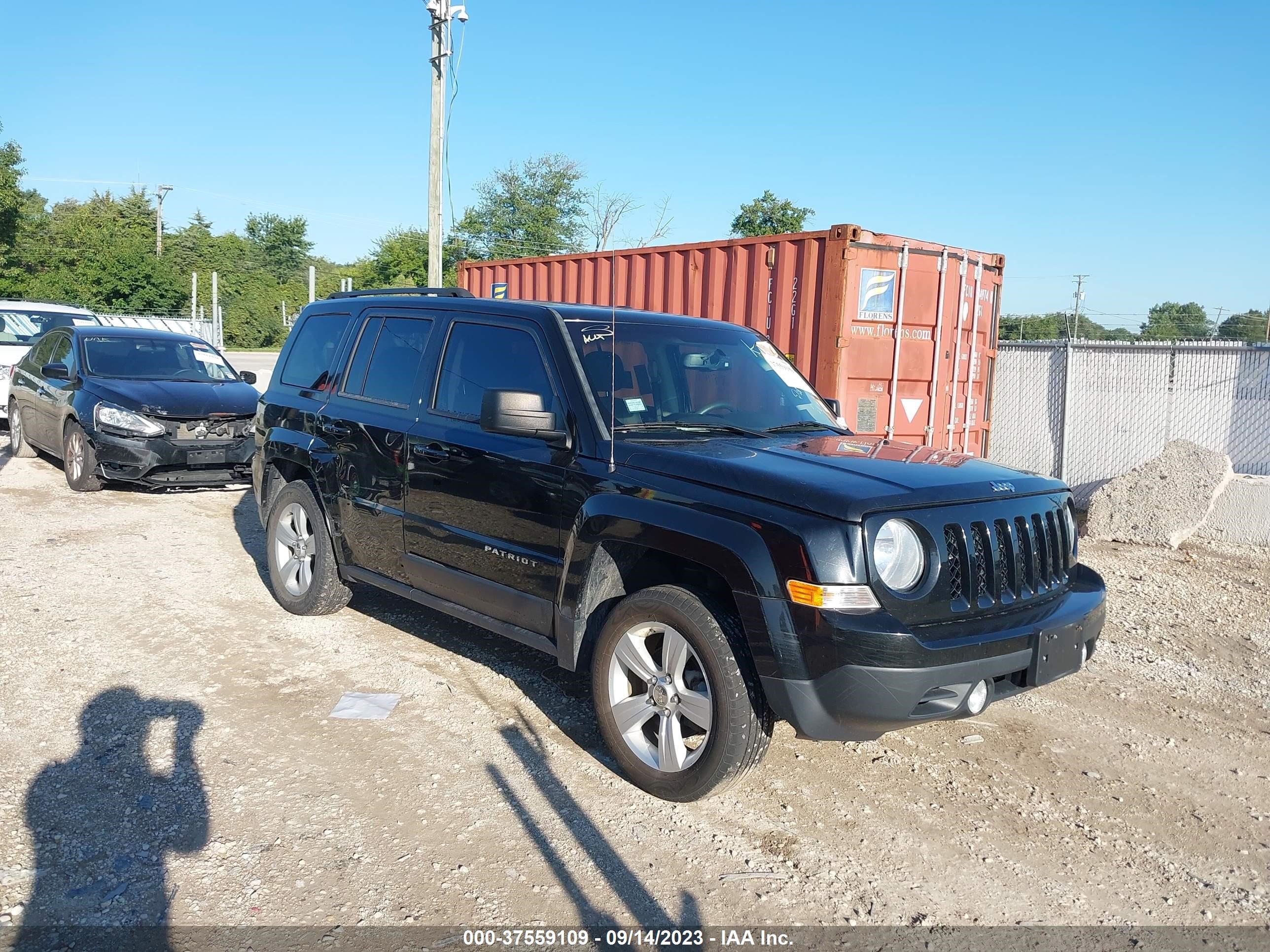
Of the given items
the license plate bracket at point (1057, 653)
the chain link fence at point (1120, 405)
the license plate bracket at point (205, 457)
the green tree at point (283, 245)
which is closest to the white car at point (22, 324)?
the license plate bracket at point (205, 457)

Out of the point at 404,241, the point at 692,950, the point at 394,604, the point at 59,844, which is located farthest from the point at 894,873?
the point at 404,241

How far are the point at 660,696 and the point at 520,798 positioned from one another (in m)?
0.67

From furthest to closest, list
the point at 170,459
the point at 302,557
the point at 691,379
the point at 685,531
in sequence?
the point at 170,459 < the point at 302,557 < the point at 691,379 < the point at 685,531

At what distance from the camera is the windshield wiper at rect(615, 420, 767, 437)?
14.3 feet

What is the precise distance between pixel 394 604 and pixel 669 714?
3165 mm

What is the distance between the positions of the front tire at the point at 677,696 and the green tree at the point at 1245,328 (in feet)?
72.2

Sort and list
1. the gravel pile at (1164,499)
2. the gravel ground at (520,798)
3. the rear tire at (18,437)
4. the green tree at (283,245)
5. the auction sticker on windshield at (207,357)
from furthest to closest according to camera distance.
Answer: the green tree at (283,245)
the rear tire at (18,437)
the auction sticker on windshield at (207,357)
the gravel pile at (1164,499)
the gravel ground at (520,798)

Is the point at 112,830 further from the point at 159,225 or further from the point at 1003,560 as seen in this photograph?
the point at 159,225

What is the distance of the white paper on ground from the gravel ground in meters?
0.06

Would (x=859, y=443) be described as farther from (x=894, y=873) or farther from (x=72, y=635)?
(x=72, y=635)

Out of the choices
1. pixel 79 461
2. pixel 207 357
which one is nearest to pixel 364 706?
pixel 79 461

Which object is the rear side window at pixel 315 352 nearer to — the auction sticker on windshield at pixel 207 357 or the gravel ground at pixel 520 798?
the gravel ground at pixel 520 798

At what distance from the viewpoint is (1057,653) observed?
3.80m

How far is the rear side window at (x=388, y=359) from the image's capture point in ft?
17.4
